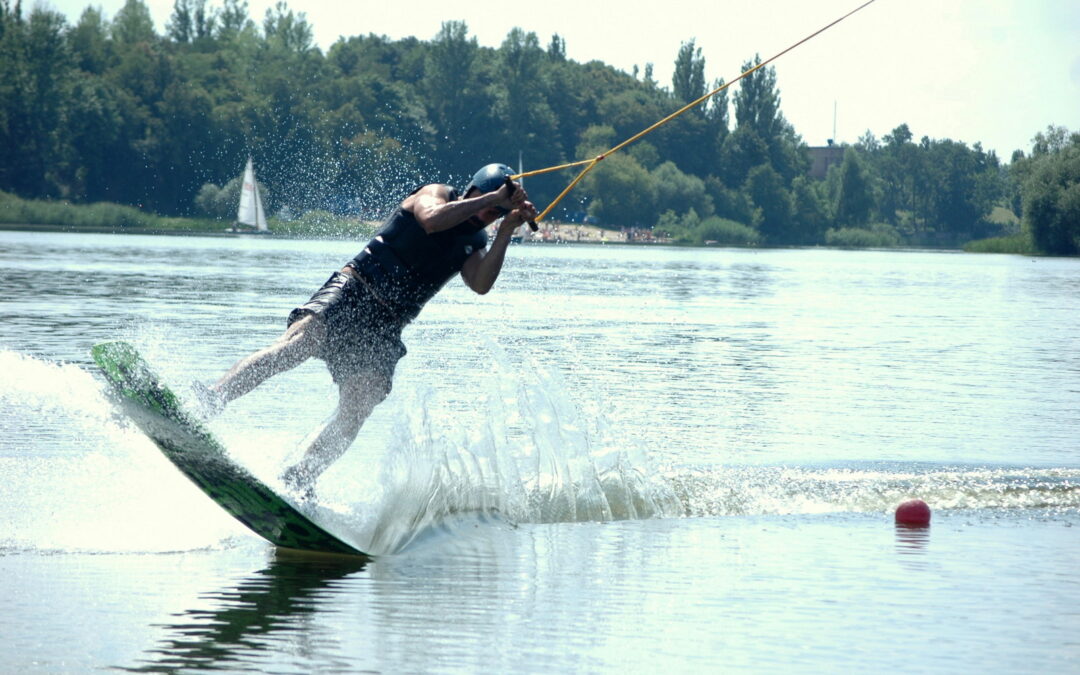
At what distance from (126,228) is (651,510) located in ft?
291

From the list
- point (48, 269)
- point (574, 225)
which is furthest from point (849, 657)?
point (574, 225)

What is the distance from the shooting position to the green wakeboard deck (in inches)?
282

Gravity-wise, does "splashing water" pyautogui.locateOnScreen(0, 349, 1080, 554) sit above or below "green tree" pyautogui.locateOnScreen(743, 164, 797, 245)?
below

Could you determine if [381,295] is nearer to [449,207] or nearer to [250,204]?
[449,207]

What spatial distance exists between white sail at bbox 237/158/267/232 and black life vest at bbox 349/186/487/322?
255 feet

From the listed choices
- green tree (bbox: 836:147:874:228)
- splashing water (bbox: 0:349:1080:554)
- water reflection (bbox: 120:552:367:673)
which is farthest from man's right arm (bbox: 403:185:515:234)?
green tree (bbox: 836:147:874:228)

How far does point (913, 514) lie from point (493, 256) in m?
3.02

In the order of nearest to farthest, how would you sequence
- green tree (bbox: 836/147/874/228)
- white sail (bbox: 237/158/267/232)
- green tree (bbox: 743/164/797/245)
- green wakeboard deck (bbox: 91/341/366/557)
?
green wakeboard deck (bbox: 91/341/366/557) < white sail (bbox: 237/158/267/232) < green tree (bbox: 743/164/797/245) < green tree (bbox: 836/147/874/228)

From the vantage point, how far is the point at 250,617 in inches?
249

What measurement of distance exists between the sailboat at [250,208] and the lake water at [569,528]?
68.1 meters

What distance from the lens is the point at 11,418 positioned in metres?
11.3

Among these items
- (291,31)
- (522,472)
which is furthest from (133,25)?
(522,472)

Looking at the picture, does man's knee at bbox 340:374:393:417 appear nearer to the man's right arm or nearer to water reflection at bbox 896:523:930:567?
the man's right arm

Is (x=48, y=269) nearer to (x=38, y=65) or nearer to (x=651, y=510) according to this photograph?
(x=651, y=510)
